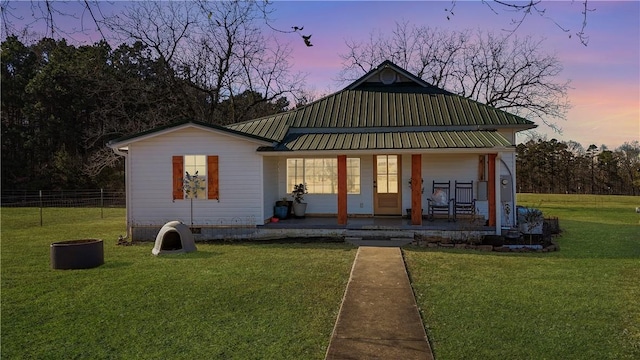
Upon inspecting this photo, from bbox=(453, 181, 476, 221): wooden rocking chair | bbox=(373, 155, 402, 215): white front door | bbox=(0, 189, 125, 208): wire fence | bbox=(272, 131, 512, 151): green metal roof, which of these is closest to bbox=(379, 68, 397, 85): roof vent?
bbox=(272, 131, 512, 151): green metal roof

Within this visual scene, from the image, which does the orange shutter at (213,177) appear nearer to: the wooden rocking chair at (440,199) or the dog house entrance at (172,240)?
the dog house entrance at (172,240)

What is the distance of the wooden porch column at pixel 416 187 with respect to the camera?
1034cm

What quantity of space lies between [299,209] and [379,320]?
763 centimetres

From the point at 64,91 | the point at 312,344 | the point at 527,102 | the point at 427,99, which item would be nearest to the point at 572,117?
the point at 527,102

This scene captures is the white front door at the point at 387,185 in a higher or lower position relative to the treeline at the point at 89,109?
lower

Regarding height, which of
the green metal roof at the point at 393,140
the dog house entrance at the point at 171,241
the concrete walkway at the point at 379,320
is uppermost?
the green metal roof at the point at 393,140

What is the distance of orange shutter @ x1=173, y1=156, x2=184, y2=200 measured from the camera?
10969 millimetres

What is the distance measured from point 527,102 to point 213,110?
17567 millimetres

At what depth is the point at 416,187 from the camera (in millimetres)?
10344

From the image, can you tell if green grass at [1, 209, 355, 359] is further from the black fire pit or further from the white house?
the white house

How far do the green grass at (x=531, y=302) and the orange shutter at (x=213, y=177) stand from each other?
502 centimetres

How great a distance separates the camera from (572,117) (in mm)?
23375

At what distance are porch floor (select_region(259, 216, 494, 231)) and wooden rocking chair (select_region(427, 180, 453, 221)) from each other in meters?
0.26

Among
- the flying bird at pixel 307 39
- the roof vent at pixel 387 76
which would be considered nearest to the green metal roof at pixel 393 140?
the roof vent at pixel 387 76
